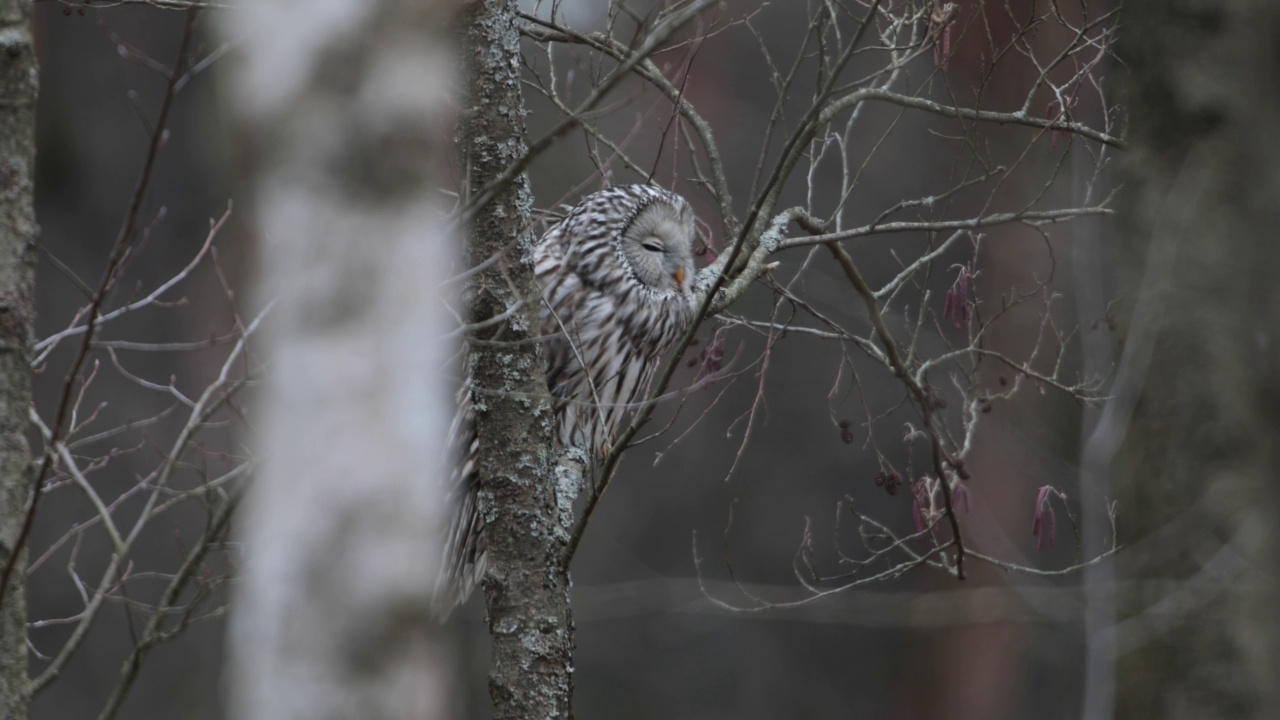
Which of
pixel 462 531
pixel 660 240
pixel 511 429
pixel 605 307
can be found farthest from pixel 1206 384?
pixel 660 240

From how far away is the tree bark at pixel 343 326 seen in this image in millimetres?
1595

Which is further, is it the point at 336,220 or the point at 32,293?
the point at 32,293

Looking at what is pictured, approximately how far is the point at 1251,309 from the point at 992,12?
22.1ft

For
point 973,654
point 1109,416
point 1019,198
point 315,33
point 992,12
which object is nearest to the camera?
point 315,33

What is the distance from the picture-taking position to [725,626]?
12500mm

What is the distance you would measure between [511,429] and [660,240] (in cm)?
221

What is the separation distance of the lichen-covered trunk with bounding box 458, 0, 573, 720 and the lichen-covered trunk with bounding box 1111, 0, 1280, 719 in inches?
54.6

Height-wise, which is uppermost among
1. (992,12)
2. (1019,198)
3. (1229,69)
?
(992,12)

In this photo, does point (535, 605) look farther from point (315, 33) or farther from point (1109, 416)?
point (315, 33)

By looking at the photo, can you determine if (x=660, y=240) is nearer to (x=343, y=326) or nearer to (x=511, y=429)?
(x=511, y=429)

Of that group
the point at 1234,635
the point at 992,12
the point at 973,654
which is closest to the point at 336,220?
the point at 1234,635

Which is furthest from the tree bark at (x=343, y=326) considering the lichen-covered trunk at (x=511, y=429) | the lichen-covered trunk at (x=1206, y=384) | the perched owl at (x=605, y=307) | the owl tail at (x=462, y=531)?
the perched owl at (x=605, y=307)

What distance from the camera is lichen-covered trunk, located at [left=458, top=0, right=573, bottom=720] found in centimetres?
326

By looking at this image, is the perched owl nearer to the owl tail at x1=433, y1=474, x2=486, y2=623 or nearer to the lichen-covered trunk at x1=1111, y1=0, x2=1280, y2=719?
the owl tail at x1=433, y1=474, x2=486, y2=623
